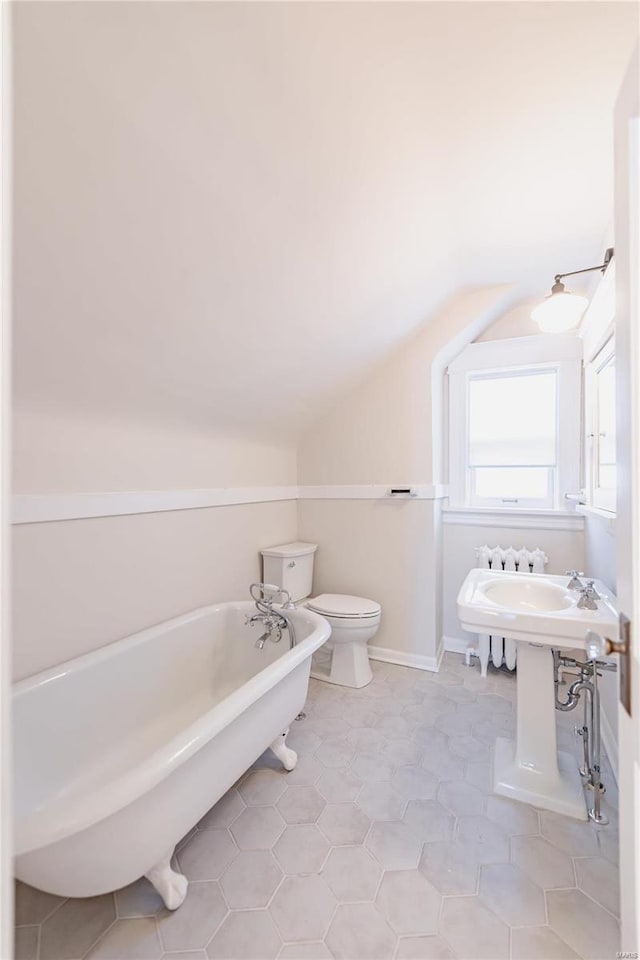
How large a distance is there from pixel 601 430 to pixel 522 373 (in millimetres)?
758

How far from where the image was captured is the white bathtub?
0.95 meters

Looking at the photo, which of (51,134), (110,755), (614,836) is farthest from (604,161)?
(110,755)

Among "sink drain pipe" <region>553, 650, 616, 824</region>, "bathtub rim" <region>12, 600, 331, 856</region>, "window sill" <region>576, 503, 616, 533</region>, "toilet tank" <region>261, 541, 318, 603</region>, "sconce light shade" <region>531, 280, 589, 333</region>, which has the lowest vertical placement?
"sink drain pipe" <region>553, 650, 616, 824</region>

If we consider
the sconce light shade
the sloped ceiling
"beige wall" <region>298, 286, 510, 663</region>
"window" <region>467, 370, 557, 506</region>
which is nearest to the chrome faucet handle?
"beige wall" <region>298, 286, 510, 663</region>

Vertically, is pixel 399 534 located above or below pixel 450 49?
below

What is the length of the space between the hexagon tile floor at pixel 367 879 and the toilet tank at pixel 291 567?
3.32ft

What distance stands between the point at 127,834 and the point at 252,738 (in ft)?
1.60

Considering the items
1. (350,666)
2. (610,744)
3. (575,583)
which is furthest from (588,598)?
(350,666)

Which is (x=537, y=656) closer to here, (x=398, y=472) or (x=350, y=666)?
(x=350, y=666)

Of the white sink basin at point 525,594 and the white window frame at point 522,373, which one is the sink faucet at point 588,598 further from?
the white window frame at point 522,373

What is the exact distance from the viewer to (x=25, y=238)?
1020mm

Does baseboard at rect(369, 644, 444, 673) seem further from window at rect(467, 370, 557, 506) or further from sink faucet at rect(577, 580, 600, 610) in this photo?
sink faucet at rect(577, 580, 600, 610)

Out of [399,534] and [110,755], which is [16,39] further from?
[399,534]

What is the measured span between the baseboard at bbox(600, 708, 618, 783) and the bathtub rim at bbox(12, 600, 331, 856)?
4.49 feet
